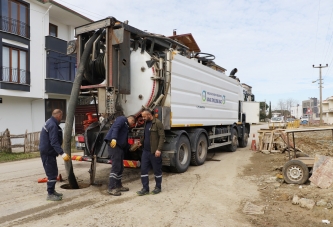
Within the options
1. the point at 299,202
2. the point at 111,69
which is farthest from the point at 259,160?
the point at 111,69

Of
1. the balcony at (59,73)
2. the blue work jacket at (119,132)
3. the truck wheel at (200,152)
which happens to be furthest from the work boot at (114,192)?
the balcony at (59,73)

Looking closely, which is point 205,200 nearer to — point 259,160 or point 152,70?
point 152,70

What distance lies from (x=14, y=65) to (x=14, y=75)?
60cm

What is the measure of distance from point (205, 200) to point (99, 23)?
14.3 feet

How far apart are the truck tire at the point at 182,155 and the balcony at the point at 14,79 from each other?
12.1 metres

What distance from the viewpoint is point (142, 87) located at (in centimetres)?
677

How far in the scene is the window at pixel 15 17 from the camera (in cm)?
1547

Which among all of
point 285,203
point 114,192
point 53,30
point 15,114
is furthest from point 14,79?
point 285,203

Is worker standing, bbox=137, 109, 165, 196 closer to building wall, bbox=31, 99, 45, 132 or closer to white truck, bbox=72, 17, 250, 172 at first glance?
white truck, bbox=72, 17, 250, 172

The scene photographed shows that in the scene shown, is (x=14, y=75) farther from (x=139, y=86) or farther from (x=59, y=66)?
(x=139, y=86)

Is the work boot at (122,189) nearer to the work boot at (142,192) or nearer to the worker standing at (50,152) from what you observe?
the work boot at (142,192)

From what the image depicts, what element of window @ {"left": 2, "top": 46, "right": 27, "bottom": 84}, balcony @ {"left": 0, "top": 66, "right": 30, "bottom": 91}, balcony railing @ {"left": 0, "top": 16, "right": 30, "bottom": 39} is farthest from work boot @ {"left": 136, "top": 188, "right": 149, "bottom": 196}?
balcony railing @ {"left": 0, "top": 16, "right": 30, "bottom": 39}

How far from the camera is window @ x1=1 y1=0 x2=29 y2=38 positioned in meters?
15.5

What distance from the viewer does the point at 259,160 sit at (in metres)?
9.84
